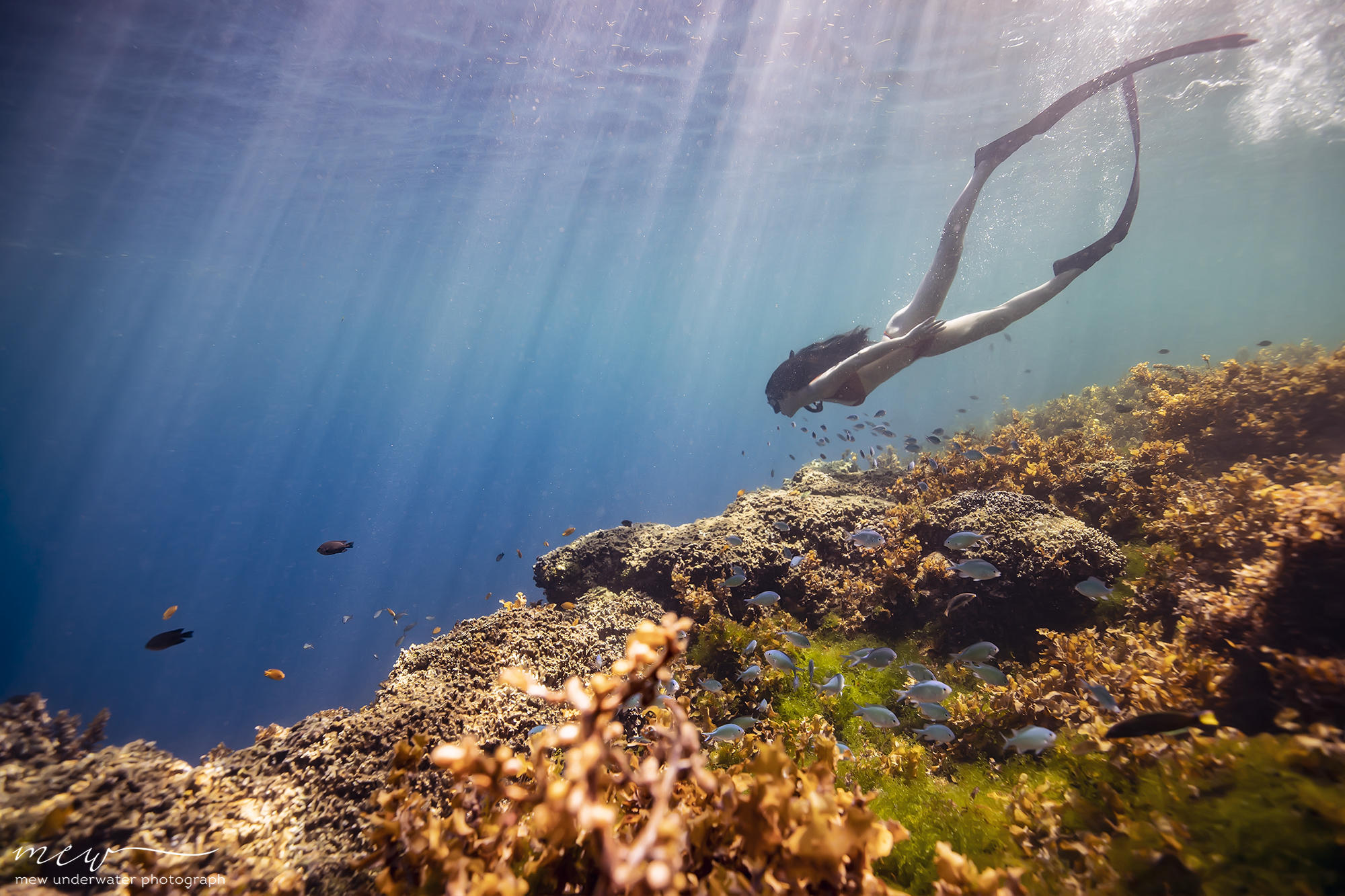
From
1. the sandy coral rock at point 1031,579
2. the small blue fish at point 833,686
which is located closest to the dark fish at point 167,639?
the small blue fish at point 833,686

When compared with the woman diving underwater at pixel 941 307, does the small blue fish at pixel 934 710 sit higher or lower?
lower

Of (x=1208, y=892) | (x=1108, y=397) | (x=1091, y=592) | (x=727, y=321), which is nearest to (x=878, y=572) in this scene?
(x=1091, y=592)

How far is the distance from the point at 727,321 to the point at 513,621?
309 feet

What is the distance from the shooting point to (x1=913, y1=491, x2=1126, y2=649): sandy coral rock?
4.55m

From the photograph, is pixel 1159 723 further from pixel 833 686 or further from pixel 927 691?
pixel 833 686

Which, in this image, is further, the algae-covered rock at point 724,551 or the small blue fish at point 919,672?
the algae-covered rock at point 724,551

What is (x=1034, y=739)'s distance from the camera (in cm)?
298

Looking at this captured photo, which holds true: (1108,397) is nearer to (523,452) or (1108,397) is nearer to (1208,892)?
(1208,892)

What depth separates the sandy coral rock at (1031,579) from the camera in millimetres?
4551

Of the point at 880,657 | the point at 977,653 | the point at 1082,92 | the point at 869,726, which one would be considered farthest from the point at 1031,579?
the point at 1082,92

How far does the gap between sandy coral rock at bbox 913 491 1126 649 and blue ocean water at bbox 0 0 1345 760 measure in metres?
18.0

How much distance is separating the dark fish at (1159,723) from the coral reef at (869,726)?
10cm

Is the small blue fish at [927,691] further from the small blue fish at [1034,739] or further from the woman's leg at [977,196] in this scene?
the woman's leg at [977,196]

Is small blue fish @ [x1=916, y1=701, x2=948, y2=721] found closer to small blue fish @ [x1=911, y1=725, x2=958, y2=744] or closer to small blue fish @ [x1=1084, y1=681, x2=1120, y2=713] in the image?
small blue fish @ [x1=911, y1=725, x2=958, y2=744]
